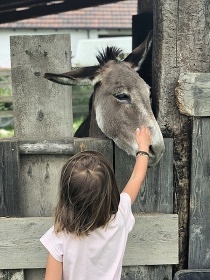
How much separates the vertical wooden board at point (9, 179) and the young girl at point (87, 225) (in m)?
0.64

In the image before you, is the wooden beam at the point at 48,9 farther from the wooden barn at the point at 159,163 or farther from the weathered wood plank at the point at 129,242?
the weathered wood plank at the point at 129,242

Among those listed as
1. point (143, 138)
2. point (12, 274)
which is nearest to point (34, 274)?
point (12, 274)

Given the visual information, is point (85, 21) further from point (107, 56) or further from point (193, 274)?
point (193, 274)

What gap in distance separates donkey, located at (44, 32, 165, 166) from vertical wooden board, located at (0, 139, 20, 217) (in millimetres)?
521

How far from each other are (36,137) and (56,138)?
148 millimetres

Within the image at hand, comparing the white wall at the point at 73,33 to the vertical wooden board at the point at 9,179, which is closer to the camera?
the vertical wooden board at the point at 9,179

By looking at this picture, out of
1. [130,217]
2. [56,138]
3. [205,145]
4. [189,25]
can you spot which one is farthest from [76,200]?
[189,25]

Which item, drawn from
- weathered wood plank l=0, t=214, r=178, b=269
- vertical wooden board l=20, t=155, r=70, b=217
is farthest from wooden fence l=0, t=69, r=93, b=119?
weathered wood plank l=0, t=214, r=178, b=269

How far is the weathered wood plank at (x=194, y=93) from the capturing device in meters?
2.73

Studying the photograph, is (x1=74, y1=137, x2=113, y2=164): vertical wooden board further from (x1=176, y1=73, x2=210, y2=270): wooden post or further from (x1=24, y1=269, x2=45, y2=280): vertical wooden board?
(x1=24, y1=269, x2=45, y2=280): vertical wooden board

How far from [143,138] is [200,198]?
0.61 metres

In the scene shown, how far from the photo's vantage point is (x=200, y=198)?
2.89 m

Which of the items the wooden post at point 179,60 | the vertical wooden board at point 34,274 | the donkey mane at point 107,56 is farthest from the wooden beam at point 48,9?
the vertical wooden board at point 34,274

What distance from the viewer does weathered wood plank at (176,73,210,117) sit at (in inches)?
107
